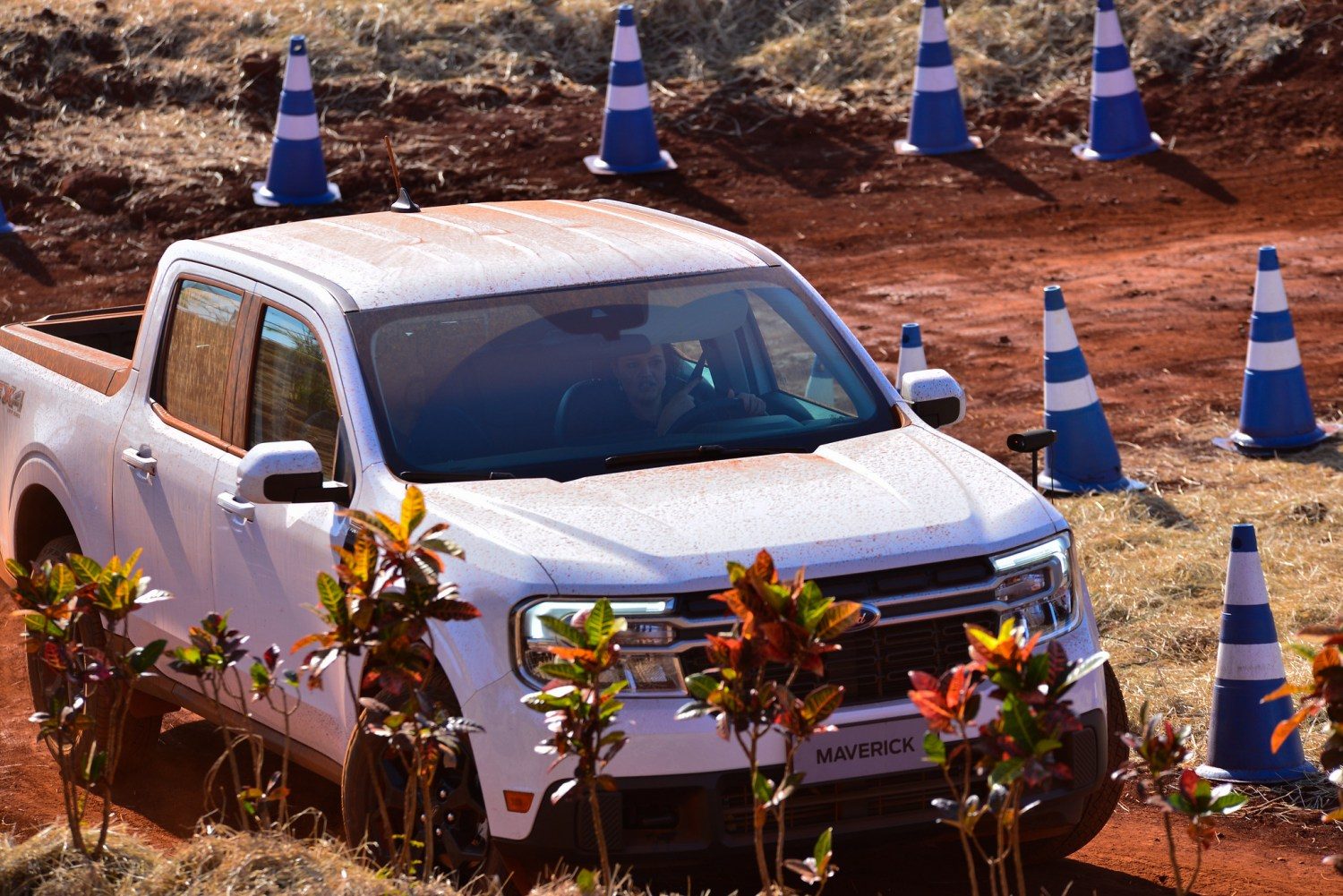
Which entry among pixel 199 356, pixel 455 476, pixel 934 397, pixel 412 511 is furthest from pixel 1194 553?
pixel 412 511

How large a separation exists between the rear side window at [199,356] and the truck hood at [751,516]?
1172mm

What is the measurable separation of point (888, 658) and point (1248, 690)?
1679 millimetres

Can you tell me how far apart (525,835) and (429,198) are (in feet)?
34.0

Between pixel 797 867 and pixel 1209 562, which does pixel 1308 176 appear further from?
pixel 797 867

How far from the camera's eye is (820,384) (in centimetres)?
566

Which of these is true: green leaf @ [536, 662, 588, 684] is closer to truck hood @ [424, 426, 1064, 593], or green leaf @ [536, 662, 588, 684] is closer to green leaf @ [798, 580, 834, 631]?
green leaf @ [798, 580, 834, 631]

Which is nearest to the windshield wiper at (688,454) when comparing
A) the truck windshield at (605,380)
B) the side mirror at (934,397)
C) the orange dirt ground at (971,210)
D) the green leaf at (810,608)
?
Answer: the truck windshield at (605,380)

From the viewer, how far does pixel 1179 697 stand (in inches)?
251

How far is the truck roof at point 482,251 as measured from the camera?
547 centimetres

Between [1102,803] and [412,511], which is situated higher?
[412,511]

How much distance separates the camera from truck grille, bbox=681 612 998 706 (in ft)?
14.5

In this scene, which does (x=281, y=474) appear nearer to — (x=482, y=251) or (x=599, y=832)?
(x=482, y=251)

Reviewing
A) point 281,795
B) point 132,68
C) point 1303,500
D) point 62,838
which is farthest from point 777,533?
point 132,68

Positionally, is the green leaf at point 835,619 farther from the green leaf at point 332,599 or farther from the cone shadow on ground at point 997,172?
the cone shadow on ground at point 997,172
